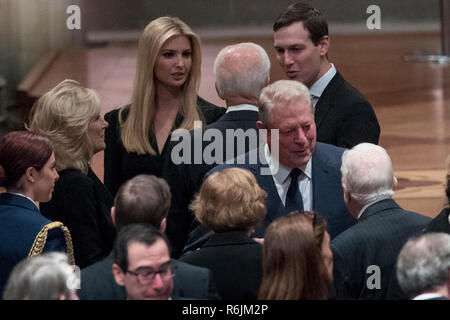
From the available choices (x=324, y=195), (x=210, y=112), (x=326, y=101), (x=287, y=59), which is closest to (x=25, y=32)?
(x=210, y=112)

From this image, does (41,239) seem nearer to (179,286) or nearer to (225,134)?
(179,286)

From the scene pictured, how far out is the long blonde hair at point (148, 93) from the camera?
4871mm

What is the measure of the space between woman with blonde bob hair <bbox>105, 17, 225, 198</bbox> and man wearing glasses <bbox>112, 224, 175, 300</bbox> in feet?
5.35

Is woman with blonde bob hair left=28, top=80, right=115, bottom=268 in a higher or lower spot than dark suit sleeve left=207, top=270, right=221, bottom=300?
higher

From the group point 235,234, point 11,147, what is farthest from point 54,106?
point 235,234

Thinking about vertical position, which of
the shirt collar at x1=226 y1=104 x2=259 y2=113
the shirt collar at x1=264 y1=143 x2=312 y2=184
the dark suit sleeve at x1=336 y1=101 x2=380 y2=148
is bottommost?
the shirt collar at x1=264 y1=143 x2=312 y2=184

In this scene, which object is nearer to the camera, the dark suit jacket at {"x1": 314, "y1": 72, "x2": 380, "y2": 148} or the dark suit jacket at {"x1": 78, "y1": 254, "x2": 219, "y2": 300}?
the dark suit jacket at {"x1": 78, "y1": 254, "x2": 219, "y2": 300}

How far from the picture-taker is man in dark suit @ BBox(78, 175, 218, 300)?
3314 millimetres

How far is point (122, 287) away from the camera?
11.0 feet

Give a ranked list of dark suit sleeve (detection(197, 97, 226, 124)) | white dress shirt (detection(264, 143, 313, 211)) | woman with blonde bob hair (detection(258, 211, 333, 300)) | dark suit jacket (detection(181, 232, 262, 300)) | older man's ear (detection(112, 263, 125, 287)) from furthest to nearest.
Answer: dark suit sleeve (detection(197, 97, 226, 124)) → white dress shirt (detection(264, 143, 313, 211)) → dark suit jacket (detection(181, 232, 262, 300)) → older man's ear (detection(112, 263, 125, 287)) → woman with blonde bob hair (detection(258, 211, 333, 300))

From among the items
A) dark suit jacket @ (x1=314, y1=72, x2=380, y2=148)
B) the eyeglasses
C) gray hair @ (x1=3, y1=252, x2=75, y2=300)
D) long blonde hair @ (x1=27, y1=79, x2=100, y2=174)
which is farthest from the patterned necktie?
gray hair @ (x1=3, y1=252, x2=75, y2=300)

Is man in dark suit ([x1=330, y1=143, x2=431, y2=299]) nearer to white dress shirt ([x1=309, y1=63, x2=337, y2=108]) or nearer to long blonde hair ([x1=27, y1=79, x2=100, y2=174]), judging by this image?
white dress shirt ([x1=309, y1=63, x2=337, y2=108])

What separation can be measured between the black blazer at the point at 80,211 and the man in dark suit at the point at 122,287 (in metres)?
0.66

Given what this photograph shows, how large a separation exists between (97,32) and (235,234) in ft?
45.2
